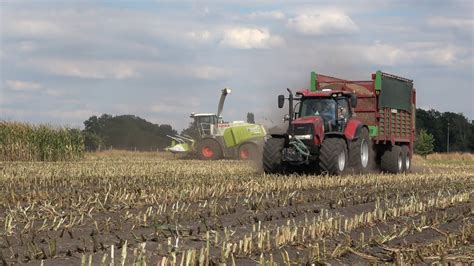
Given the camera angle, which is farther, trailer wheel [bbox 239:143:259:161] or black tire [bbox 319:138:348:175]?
trailer wheel [bbox 239:143:259:161]

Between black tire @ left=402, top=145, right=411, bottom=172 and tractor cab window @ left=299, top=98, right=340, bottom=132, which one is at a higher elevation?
tractor cab window @ left=299, top=98, right=340, bottom=132

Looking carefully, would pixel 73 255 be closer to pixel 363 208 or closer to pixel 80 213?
pixel 80 213

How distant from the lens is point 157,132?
2891 inches

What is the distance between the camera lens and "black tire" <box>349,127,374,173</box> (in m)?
15.1

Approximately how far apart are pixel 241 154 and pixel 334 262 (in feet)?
74.4

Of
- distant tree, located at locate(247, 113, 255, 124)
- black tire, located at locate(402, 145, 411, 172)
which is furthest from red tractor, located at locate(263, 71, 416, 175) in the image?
distant tree, located at locate(247, 113, 255, 124)

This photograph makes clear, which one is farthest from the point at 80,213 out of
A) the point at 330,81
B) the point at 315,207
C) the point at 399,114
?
the point at 399,114

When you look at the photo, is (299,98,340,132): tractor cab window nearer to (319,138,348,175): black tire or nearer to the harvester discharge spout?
(319,138,348,175): black tire

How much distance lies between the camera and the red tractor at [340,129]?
1437 centimetres

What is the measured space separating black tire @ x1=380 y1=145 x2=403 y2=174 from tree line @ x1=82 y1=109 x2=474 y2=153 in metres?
12.3

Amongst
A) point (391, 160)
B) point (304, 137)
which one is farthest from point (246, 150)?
point (304, 137)

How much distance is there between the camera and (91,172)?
16.0 metres

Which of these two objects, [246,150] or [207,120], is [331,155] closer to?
[246,150]

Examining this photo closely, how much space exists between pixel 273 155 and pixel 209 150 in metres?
13.9
